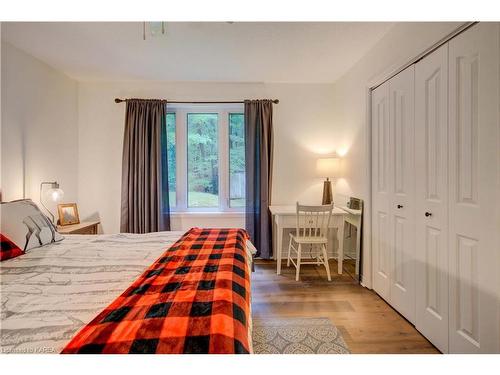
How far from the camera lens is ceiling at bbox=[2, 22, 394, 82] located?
7.27ft

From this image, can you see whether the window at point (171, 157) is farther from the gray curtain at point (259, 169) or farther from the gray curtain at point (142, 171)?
the gray curtain at point (259, 169)

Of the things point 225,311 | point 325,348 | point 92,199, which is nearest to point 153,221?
point 92,199

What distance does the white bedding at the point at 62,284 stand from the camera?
82cm

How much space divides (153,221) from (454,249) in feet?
10.3

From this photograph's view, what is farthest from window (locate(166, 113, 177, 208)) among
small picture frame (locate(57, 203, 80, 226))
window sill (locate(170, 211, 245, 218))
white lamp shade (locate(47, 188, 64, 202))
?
white lamp shade (locate(47, 188, 64, 202))

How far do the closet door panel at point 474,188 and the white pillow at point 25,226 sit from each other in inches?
110

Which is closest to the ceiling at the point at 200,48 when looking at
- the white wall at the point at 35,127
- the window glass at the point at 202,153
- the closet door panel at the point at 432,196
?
the white wall at the point at 35,127

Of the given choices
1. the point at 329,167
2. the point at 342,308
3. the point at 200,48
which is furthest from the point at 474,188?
the point at 200,48

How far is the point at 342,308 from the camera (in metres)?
2.25

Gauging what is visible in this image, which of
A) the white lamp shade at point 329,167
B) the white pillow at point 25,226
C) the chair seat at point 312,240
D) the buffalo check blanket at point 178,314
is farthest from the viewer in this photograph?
the white lamp shade at point 329,167

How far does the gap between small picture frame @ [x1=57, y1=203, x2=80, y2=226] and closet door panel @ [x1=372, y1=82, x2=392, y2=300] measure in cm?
349

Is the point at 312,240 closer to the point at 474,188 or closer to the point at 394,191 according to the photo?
the point at 394,191

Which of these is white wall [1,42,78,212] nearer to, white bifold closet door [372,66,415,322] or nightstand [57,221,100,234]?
A: nightstand [57,221,100,234]

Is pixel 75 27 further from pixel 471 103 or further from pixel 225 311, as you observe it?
Answer: pixel 471 103
